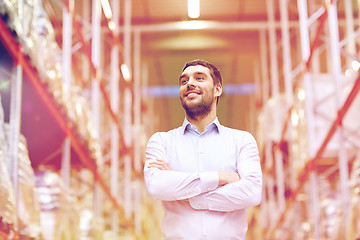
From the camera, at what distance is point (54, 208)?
609cm

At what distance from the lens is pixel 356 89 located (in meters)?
6.43

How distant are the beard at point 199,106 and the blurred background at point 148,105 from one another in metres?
1.81

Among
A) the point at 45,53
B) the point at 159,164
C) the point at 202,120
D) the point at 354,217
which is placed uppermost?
the point at 45,53

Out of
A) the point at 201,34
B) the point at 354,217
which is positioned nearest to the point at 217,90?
the point at 354,217

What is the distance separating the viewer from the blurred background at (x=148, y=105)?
5086 millimetres

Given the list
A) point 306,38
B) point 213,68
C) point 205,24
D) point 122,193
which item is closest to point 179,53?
point 205,24

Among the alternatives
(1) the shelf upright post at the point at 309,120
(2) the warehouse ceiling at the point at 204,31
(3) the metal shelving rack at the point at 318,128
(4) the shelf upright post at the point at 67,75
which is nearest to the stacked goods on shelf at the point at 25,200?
(4) the shelf upright post at the point at 67,75

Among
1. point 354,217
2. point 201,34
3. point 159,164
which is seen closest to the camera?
point 159,164

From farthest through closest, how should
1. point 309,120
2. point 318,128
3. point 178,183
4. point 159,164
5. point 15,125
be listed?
1. point 318,128
2. point 309,120
3. point 15,125
4. point 159,164
5. point 178,183

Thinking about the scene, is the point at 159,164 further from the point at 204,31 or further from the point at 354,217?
the point at 204,31

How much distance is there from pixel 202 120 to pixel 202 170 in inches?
9.7

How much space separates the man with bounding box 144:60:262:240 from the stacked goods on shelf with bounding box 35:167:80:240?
3.25 meters

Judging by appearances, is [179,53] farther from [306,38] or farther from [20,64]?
[20,64]

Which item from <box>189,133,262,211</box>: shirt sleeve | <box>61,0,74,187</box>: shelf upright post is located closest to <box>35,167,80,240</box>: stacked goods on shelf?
<box>61,0,74,187</box>: shelf upright post
